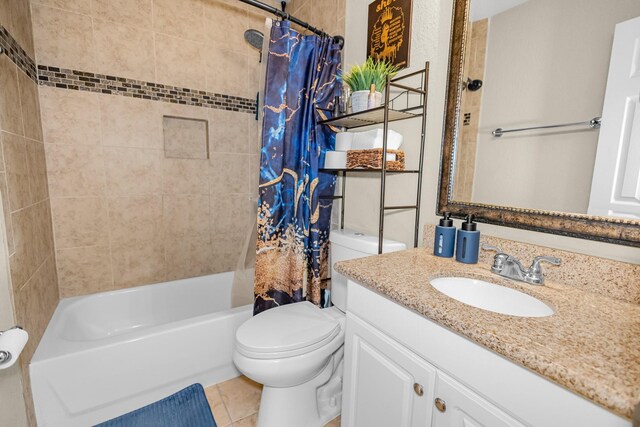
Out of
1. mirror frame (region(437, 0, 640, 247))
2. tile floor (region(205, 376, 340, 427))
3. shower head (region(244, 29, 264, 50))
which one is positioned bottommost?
tile floor (region(205, 376, 340, 427))

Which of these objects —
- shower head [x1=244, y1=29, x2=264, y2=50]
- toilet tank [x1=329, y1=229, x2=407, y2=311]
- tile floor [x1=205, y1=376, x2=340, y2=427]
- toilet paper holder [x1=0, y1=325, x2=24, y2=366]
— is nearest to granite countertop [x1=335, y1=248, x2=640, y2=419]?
toilet tank [x1=329, y1=229, x2=407, y2=311]

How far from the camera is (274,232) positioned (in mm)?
1609

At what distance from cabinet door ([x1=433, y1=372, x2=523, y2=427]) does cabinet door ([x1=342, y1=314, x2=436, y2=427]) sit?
28mm

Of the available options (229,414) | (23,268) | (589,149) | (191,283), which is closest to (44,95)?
(23,268)

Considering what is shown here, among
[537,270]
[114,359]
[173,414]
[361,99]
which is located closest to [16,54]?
[114,359]

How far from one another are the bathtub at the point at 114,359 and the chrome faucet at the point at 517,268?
4.23 ft

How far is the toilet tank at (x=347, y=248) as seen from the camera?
4.62 feet

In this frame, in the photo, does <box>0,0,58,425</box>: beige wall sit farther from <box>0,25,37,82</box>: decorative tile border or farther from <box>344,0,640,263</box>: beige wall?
<box>344,0,640,263</box>: beige wall

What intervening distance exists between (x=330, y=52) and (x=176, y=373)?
1922mm

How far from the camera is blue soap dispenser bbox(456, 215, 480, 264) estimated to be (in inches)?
41.6

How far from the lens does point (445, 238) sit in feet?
3.74

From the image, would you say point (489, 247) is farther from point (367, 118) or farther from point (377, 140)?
point (367, 118)

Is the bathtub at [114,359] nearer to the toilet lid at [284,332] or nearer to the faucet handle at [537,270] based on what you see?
the toilet lid at [284,332]

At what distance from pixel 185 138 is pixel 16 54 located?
0.90 m
